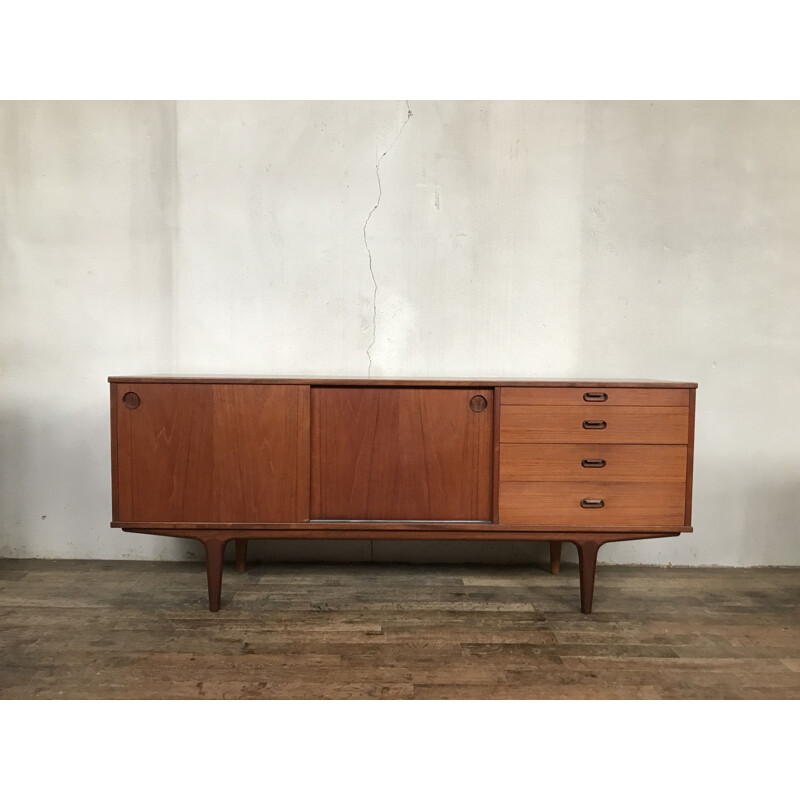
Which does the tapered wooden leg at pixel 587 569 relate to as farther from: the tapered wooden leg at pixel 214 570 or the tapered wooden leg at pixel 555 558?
the tapered wooden leg at pixel 214 570

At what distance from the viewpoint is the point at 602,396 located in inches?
80.4

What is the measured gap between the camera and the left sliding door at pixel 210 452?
205 cm

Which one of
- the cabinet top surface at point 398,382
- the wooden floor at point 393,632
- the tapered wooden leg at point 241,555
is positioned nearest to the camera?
the wooden floor at point 393,632

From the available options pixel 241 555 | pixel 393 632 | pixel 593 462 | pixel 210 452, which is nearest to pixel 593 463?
pixel 593 462

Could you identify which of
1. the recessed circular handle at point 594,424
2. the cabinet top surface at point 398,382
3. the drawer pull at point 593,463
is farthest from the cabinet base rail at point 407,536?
the cabinet top surface at point 398,382

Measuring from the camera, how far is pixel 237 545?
255 cm

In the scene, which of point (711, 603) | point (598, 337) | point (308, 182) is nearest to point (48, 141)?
point (308, 182)

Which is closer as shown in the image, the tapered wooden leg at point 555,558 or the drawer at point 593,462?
the drawer at point 593,462

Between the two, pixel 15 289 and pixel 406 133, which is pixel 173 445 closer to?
pixel 15 289

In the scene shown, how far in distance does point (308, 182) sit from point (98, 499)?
169 centimetres

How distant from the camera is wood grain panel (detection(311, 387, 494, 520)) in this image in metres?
2.07

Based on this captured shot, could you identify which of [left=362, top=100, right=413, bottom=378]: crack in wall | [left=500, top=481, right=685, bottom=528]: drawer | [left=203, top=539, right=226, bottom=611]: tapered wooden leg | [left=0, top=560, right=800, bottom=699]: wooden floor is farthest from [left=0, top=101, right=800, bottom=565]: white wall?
[left=500, top=481, right=685, bottom=528]: drawer

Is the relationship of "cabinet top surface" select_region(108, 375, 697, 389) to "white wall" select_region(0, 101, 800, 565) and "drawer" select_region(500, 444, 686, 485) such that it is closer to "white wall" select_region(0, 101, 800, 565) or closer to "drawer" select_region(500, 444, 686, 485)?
"drawer" select_region(500, 444, 686, 485)

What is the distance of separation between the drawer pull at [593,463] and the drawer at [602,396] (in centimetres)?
19
